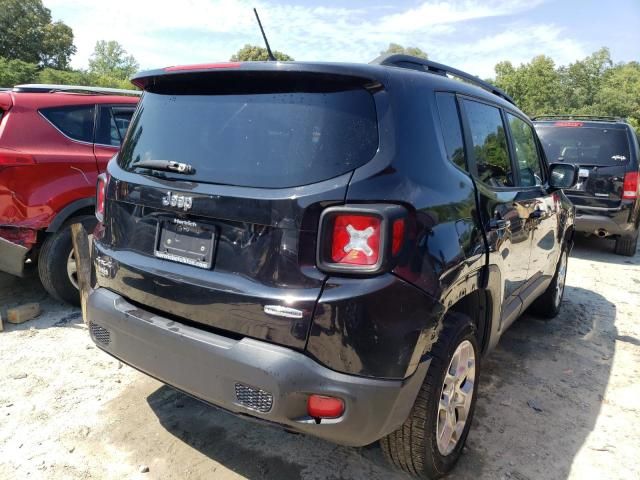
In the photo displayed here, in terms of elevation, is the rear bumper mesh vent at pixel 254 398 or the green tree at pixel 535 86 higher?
the green tree at pixel 535 86

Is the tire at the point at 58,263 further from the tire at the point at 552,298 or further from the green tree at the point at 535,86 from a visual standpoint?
the green tree at the point at 535,86

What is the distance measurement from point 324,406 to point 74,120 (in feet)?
12.5

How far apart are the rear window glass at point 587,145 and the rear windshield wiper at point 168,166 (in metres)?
5.82

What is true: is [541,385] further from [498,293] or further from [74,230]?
[74,230]

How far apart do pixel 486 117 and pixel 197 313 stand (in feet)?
6.37

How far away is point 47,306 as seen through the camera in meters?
4.39

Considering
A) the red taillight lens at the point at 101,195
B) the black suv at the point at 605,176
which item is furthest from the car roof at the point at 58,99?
the black suv at the point at 605,176

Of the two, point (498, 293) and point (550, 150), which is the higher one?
point (550, 150)

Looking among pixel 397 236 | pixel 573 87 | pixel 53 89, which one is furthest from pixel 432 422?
pixel 573 87

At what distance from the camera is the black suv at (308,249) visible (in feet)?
5.81

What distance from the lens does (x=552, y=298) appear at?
4453 millimetres

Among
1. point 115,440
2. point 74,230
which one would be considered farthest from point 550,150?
point 115,440

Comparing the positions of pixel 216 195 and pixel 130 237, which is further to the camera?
pixel 130 237

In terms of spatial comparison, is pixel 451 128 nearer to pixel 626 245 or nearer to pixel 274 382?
pixel 274 382
